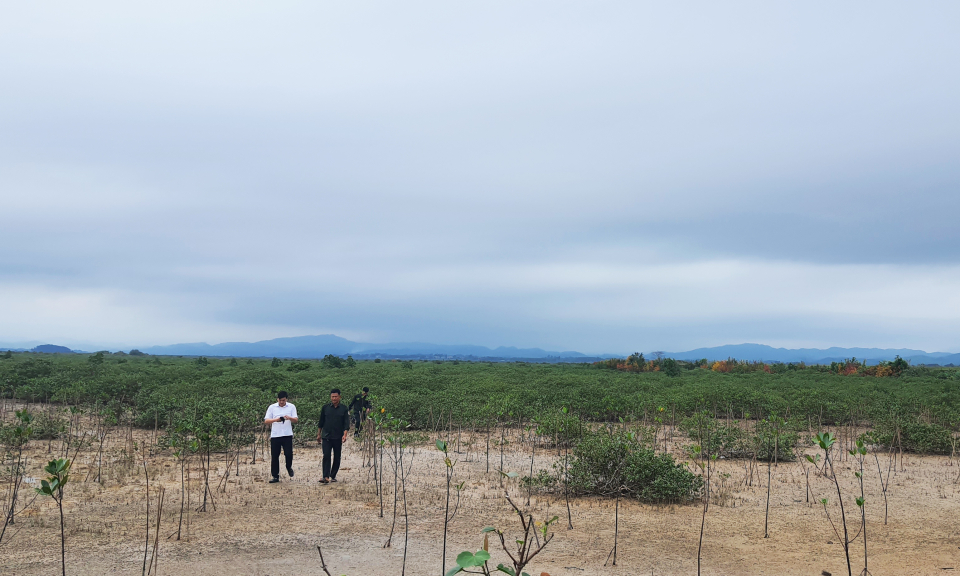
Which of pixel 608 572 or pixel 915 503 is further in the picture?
pixel 915 503

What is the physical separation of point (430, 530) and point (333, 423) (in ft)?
11.7

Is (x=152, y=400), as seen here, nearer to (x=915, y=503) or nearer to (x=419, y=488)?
(x=419, y=488)

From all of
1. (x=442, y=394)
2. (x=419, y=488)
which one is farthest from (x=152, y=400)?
(x=419, y=488)

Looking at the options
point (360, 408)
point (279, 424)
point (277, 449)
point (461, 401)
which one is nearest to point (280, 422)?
point (279, 424)

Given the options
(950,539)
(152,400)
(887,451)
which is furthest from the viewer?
(152,400)

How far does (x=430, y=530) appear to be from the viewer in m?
8.32

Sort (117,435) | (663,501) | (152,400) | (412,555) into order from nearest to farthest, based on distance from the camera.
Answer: (412,555) → (663,501) → (117,435) → (152,400)

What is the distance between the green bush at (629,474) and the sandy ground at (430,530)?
0.32 meters

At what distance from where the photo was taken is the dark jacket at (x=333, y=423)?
11062mm

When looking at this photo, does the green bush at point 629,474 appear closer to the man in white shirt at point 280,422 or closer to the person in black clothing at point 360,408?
the man in white shirt at point 280,422

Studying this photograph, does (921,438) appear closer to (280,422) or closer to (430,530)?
(430,530)

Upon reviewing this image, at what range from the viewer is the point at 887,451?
1589 centimetres

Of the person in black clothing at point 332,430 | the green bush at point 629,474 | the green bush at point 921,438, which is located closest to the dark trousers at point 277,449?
the person in black clothing at point 332,430

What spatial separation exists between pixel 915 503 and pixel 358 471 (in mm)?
10582
